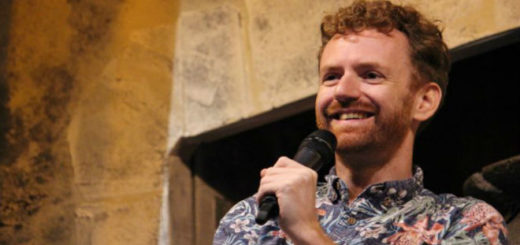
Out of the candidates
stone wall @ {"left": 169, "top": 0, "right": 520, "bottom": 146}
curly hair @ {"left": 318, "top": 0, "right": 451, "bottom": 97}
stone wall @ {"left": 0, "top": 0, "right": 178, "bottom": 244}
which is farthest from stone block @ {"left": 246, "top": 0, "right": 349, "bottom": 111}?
curly hair @ {"left": 318, "top": 0, "right": 451, "bottom": 97}

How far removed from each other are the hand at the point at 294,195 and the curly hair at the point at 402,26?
0.40 meters

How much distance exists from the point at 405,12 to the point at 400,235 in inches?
15.8

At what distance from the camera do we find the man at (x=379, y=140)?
1263mm

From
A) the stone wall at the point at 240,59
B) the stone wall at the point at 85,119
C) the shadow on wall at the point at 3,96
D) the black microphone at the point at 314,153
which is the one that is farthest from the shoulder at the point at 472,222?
the shadow on wall at the point at 3,96

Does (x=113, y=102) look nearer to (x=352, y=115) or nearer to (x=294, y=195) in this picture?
(x=352, y=115)

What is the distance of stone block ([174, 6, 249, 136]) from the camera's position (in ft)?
7.27

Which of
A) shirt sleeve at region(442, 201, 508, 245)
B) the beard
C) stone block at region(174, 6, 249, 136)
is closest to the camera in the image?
shirt sleeve at region(442, 201, 508, 245)

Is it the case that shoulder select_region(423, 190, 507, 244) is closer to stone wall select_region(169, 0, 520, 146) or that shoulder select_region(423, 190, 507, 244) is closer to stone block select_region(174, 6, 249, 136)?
stone wall select_region(169, 0, 520, 146)

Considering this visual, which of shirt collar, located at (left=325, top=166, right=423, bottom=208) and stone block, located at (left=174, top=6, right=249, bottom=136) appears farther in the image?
stone block, located at (left=174, top=6, right=249, bottom=136)

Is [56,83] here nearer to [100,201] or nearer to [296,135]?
[100,201]

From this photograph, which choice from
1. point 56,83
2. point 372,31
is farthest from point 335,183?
point 56,83

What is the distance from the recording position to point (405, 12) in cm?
145

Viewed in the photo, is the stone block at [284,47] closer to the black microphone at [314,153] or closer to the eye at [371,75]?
the eye at [371,75]

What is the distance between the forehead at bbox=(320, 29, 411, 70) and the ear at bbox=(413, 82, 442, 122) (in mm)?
59
